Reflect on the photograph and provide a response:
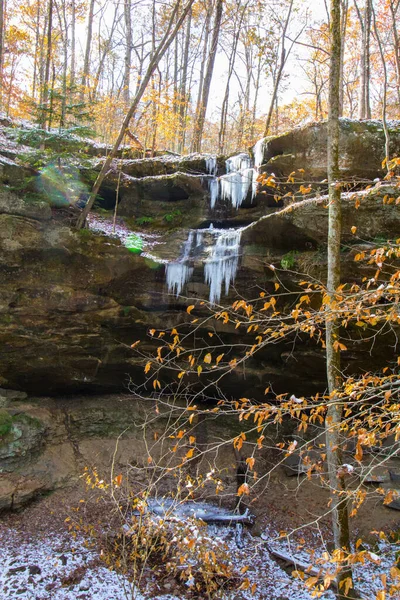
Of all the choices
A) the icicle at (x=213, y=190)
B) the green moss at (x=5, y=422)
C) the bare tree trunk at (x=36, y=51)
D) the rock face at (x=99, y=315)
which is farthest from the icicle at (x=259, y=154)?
the bare tree trunk at (x=36, y=51)

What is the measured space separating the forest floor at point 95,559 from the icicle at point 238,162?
27.4ft

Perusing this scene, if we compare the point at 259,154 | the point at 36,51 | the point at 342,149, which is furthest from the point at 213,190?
the point at 36,51

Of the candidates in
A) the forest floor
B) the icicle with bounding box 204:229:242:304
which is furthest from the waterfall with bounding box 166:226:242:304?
the forest floor

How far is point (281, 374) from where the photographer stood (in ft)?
30.2

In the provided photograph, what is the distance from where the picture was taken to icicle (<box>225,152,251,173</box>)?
10836mm

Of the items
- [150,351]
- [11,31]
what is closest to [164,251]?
[150,351]

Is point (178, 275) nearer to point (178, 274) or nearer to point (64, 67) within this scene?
point (178, 274)

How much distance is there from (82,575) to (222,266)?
5892 mm

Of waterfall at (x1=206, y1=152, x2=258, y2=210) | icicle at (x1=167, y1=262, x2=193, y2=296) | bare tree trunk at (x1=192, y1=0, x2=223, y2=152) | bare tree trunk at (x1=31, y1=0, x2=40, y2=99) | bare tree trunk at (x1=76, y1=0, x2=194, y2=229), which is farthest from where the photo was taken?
bare tree trunk at (x1=31, y1=0, x2=40, y2=99)

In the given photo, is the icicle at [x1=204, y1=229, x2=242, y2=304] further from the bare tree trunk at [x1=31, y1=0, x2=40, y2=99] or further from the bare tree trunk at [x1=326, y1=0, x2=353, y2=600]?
the bare tree trunk at [x1=31, y1=0, x2=40, y2=99]

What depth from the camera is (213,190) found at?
10570 mm

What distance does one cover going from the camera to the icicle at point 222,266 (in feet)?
27.0

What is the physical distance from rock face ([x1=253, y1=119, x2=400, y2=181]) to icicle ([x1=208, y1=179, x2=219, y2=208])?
151cm

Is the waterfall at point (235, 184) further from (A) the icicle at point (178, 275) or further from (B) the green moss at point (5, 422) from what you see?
(B) the green moss at point (5, 422)
